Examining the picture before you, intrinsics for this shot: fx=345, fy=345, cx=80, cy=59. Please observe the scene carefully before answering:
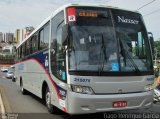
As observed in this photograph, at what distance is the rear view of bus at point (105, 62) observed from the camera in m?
8.53

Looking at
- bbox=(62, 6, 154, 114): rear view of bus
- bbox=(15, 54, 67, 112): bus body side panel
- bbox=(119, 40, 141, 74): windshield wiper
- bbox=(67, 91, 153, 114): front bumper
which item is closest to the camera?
bbox=(67, 91, 153, 114): front bumper

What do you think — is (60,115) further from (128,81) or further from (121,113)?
(128,81)

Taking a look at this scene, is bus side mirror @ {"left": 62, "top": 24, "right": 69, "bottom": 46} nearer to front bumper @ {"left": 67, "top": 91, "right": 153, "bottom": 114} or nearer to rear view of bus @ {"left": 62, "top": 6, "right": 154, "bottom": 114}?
rear view of bus @ {"left": 62, "top": 6, "right": 154, "bottom": 114}

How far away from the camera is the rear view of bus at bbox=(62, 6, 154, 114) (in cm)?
853

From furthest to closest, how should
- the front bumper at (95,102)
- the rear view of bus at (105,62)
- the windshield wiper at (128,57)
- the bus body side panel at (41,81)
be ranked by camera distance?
the bus body side panel at (41,81), the windshield wiper at (128,57), the rear view of bus at (105,62), the front bumper at (95,102)

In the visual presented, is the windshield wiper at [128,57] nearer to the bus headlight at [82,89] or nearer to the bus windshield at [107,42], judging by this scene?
the bus windshield at [107,42]

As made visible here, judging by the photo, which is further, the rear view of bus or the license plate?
the license plate

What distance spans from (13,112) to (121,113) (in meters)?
3.52

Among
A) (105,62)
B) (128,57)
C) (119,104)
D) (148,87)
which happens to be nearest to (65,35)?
(105,62)

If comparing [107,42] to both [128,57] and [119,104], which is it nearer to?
[128,57]

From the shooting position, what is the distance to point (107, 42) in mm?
8914

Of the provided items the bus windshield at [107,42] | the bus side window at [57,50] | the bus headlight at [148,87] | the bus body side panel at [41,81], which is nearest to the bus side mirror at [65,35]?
the bus windshield at [107,42]

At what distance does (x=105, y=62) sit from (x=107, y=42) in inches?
21.6

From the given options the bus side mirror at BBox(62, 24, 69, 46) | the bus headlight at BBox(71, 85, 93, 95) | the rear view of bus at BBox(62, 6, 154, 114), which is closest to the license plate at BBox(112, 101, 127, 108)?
the rear view of bus at BBox(62, 6, 154, 114)
